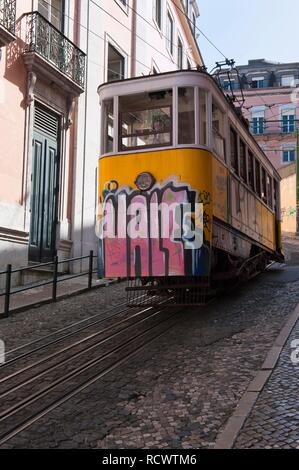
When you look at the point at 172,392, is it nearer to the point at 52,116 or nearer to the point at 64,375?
the point at 64,375

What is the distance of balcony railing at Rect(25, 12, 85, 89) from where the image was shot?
13422 mm

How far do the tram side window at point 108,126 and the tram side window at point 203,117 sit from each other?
1.45 metres

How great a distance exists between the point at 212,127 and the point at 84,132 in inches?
323

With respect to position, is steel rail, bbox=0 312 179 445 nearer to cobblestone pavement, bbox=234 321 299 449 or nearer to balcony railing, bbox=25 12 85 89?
cobblestone pavement, bbox=234 321 299 449

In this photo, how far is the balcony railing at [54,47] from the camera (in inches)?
528

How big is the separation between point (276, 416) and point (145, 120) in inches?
214

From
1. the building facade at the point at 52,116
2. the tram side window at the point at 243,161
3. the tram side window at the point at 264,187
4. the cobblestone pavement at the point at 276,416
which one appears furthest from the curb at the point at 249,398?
the building facade at the point at 52,116

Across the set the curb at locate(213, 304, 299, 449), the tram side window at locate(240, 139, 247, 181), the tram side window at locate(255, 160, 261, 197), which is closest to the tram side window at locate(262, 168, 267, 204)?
the tram side window at locate(255, 160, 261, 197)

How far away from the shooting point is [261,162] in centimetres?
1287

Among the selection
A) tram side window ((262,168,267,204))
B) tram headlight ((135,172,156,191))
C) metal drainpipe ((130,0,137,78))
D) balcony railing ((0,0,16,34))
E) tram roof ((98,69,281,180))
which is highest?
metal drainpipe ((130,0,137,78))

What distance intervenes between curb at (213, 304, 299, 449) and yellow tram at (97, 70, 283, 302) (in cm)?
178

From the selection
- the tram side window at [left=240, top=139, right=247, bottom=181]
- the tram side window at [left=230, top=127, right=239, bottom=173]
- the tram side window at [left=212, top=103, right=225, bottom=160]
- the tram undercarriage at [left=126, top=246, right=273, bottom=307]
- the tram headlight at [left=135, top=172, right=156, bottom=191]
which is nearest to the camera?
the tram headlight at [left=135, top=172, right=156, bottom=191]

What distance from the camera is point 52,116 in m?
14.9

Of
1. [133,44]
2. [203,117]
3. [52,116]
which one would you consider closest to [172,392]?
[203,117]
